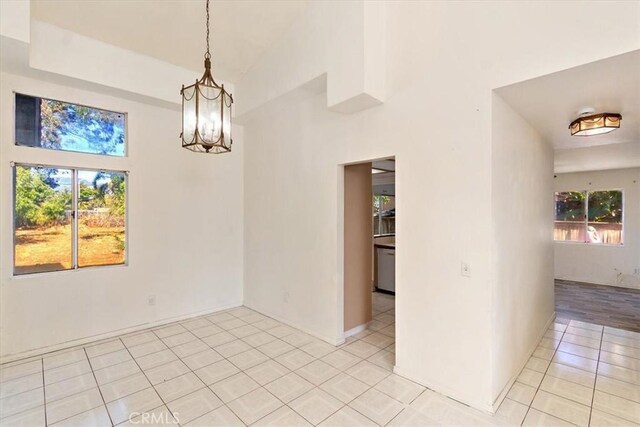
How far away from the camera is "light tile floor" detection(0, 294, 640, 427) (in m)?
2.26

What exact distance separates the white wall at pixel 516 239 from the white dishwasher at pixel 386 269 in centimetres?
233

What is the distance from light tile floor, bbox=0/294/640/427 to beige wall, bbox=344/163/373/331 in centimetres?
34

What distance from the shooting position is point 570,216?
23.4ft

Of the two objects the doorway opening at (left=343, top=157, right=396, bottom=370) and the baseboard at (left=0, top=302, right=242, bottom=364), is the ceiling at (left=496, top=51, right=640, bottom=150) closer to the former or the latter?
the doorway opening at (left=343, top=157, right=396, bottom=370)

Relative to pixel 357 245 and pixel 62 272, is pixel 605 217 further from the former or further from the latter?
pixel 62 272

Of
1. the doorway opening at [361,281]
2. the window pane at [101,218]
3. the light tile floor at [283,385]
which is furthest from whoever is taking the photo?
the window pane at [101,218]

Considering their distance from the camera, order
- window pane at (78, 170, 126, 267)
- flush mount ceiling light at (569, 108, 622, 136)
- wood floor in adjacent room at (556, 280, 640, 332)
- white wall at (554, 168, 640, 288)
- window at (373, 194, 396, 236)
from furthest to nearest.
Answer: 1. window at (373, 194, 396, 236)
2. white wall at (554, 168, 640, 288)
3. wood floor in adjacent room at (556, 280, 640, 332)
4. window pane at (78, 170, 126, 267)
5. flush mount ceiling light at (569, 108, 622, 136)

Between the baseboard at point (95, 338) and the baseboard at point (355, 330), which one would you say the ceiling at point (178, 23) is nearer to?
the baseboard at point (95, 338)

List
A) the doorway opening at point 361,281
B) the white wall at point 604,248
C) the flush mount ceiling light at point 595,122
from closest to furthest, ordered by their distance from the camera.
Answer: the flush mount ceiling light at point 595,122
the doorway opening at point 361,281
the white wall at point 604,248

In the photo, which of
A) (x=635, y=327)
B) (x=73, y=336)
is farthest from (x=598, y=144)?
(x=73, y=336)

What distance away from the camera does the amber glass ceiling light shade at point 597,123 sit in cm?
274

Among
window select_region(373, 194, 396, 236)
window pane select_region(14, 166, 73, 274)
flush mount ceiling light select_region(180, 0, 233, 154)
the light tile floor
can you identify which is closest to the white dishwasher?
window select_region(373, 194, 396, 236)

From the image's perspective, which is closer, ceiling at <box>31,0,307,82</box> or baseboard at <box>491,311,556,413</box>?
baseboard at <box>491,311,556,413</box>

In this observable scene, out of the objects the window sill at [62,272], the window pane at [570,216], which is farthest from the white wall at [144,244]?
the window pane at [570,216]
